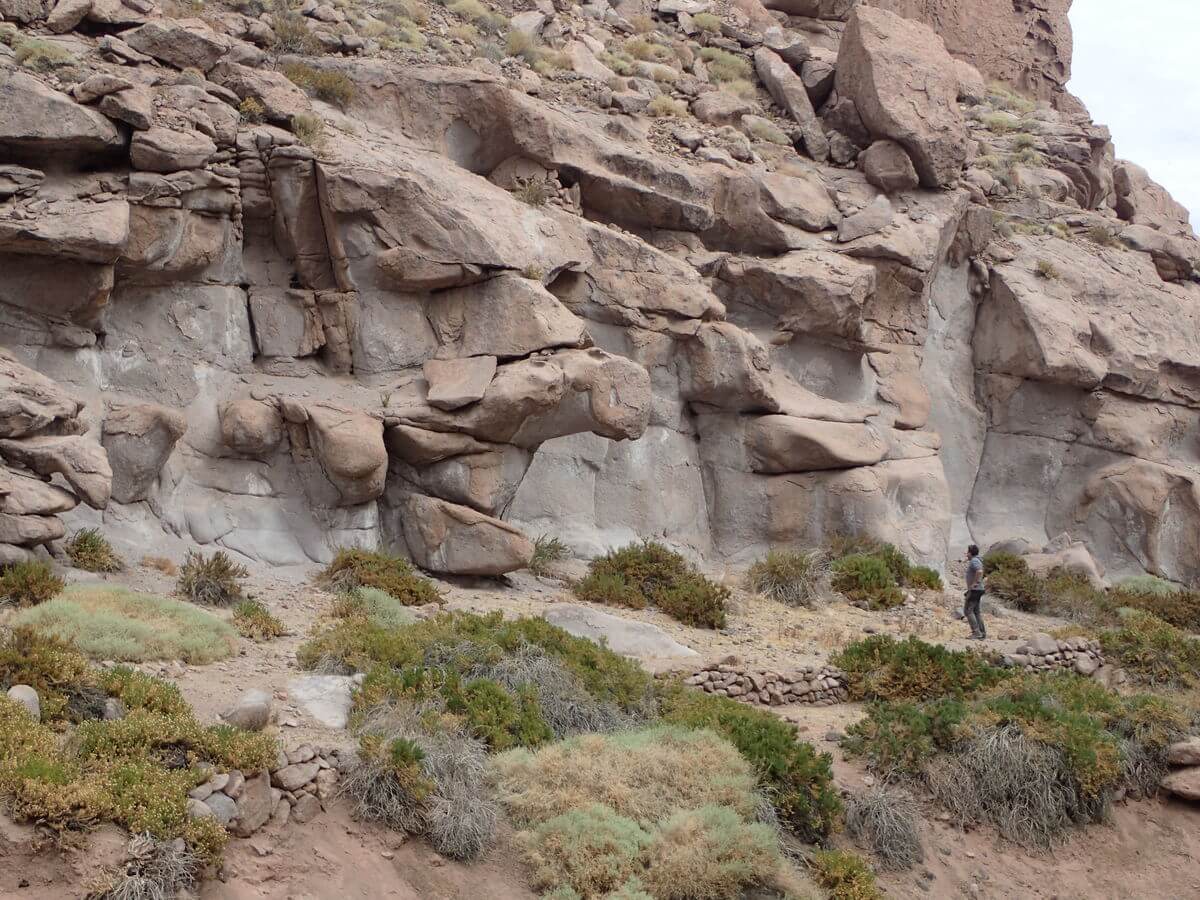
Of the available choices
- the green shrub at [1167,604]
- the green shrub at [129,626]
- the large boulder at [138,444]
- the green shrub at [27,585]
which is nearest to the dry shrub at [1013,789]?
the green shrub at [129,626]

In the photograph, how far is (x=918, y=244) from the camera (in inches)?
899

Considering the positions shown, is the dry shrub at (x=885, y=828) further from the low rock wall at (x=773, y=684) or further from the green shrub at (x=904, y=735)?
the low rock wall at (x=773, y=684)

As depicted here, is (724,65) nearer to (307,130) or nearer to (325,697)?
(307,130)

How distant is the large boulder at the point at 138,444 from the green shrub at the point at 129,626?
3.23 metres

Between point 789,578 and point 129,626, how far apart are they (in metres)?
10.3

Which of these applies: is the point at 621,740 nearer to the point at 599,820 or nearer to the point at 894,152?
the point at 599,820

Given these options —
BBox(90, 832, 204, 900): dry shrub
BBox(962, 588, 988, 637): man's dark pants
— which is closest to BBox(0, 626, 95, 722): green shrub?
BBox(90, 832, 204, 900): dry shrub

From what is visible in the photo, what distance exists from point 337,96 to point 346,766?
1391cm

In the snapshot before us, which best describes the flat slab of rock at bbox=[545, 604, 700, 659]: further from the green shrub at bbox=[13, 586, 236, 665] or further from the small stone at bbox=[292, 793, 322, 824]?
the small stone at bbox=[292, 793, 322, 824]

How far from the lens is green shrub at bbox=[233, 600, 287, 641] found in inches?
458

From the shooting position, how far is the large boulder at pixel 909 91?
80.7 ft

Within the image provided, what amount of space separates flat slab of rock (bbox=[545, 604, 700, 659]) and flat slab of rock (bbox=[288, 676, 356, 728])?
350 cm

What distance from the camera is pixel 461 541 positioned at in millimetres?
15742

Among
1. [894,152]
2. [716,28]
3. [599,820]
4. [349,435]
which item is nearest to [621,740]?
[599,820]
